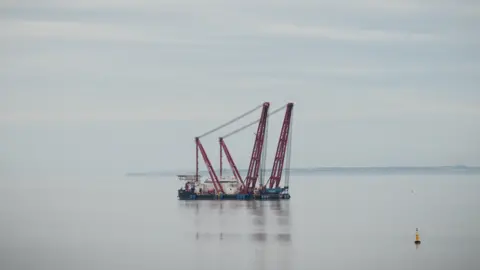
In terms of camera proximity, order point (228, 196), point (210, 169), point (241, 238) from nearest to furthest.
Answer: point (241, 238)
point (210, 169)
point (228, 196)

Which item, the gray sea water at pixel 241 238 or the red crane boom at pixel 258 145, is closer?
the gray sea water at pixel 241 238

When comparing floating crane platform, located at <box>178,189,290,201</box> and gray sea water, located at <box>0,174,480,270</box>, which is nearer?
gray sea water, located at <box>0,174,480,270</box>

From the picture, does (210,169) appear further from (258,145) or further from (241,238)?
(241,238)

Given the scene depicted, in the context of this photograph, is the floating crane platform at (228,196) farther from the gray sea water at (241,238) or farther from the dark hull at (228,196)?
the gray sea water at (241,238)

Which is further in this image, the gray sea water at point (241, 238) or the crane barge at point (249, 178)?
the crane barge at point (249, 178)

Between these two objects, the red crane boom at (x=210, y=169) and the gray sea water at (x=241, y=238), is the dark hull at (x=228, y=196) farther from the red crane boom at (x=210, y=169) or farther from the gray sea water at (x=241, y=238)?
the gray sea water at (x=241, y=238)

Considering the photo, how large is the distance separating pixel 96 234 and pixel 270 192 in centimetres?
5427

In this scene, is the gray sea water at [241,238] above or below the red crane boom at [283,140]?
below

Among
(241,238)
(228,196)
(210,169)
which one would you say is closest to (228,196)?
(228,196)

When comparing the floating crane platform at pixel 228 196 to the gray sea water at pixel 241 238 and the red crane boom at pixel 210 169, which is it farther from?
the gray sea water at pixel 241 238

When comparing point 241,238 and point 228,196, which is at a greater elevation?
point 228,196

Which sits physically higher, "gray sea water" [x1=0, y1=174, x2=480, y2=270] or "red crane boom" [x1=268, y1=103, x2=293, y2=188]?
"red crane boom" [x1=268, y1=103, x2=293, y2=188]

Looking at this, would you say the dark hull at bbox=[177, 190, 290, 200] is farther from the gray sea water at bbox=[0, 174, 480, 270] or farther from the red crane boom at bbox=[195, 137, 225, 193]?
the gray sea water at bbox=[0, 174, 480, 270]

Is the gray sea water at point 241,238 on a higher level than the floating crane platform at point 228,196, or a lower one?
lower
